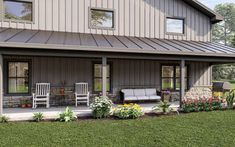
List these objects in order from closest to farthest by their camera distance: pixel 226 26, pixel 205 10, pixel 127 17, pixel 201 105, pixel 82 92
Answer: pixel 201 105, pixel 82 92, pixel 127 17, pixel 205 10, pixel 226 26

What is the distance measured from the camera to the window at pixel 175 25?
38.1ft

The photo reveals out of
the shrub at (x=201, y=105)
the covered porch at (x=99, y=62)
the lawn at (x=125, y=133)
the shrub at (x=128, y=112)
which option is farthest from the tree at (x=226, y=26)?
the shrub at (x=128, y=112)

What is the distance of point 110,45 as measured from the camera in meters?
8.02

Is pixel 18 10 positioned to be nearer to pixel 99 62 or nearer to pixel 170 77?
pixel 99 62

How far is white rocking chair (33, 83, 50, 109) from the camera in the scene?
9012 mm

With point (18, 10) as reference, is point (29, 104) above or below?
below

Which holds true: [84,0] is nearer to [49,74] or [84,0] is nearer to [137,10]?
[137,10]

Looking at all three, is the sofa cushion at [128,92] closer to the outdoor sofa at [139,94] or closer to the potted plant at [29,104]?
the outdoor sofa at [139,94]

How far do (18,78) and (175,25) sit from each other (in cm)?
839

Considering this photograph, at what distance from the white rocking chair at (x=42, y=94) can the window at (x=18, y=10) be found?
9.94 ft

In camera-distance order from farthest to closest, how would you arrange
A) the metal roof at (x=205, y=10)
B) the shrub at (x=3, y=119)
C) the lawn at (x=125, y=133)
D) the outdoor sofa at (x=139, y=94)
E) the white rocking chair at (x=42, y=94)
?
1. the metal roof at (x=205, y=10)
2. the outdoor sofa at (x=139, y=94)
3. the white rocking chair at (x=42, y=94)
4. the shrub at (x=3, y=119)
5. the lawn at (x=125, y=133)

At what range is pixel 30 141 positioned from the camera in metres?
5.38

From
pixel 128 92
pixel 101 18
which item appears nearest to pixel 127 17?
pixel 101 18

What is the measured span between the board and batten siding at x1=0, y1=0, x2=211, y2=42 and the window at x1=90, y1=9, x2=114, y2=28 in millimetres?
236
